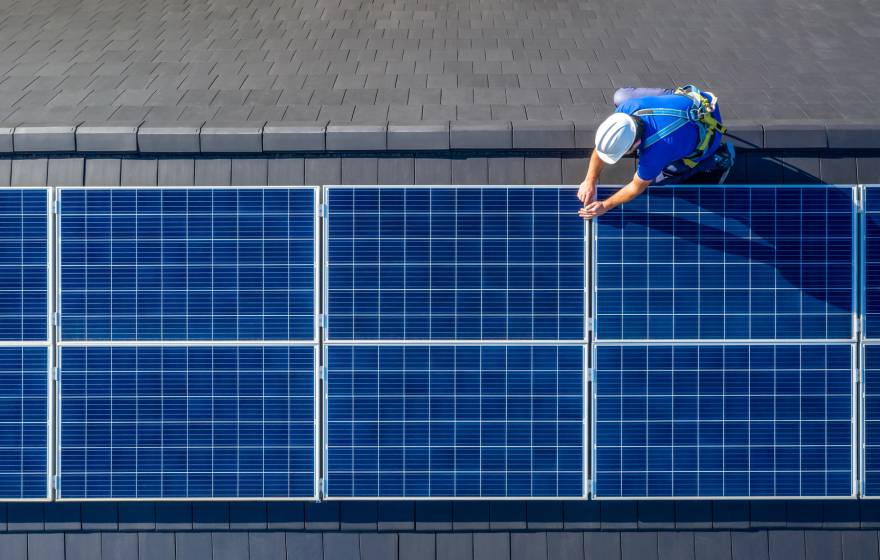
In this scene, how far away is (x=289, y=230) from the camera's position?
23.0 ft

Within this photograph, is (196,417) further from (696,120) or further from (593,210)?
(696,120)

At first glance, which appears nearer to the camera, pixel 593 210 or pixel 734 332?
pixel 593 210

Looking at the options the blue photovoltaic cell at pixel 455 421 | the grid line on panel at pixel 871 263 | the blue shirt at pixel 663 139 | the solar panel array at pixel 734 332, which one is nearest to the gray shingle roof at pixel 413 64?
the grid line on panel at pixel 871 263

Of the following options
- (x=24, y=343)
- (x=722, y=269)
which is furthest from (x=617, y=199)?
(x=24, y=343)

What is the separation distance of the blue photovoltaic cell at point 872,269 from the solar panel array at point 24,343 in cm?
888

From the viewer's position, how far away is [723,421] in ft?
23.1

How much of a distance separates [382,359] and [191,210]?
2627 millimetres

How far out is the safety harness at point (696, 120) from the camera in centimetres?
649

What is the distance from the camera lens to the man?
6242 mm

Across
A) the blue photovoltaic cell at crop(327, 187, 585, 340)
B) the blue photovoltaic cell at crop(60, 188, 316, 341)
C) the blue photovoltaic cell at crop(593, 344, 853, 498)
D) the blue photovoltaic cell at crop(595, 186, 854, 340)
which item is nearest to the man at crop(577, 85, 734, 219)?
the blue photovoltaic cell at crop(595, 186, 854, 340)

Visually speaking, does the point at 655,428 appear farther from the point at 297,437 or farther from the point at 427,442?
the point at 297,437

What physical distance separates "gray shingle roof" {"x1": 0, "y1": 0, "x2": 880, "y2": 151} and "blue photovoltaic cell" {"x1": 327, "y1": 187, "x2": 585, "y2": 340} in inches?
30.2

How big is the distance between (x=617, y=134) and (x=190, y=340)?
4934mm

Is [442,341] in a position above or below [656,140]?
below
